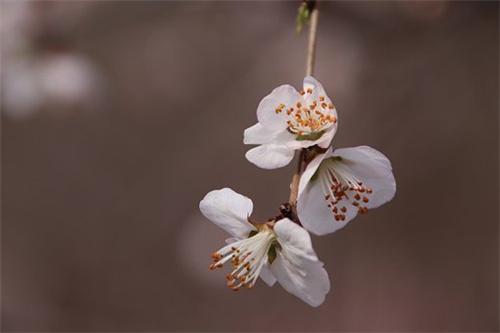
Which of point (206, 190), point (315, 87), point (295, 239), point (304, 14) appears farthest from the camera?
point (206, 190)

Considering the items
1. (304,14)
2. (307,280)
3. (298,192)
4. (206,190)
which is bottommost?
(307,280)

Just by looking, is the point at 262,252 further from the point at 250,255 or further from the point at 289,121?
the point at 289,121

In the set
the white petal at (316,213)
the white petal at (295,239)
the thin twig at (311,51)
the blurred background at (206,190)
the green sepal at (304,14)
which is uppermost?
the blurred background at (206,190)

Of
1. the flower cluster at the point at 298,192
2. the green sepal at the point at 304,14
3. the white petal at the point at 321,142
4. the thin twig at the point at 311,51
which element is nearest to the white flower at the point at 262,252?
the flower cluster at the point at 298,192

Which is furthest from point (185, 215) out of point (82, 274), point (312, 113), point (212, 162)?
point (312, 113)

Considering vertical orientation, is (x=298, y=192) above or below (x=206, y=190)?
below

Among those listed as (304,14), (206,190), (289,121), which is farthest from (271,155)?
(206,190)

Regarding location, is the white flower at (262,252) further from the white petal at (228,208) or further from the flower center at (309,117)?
the flower center at (309,117)
